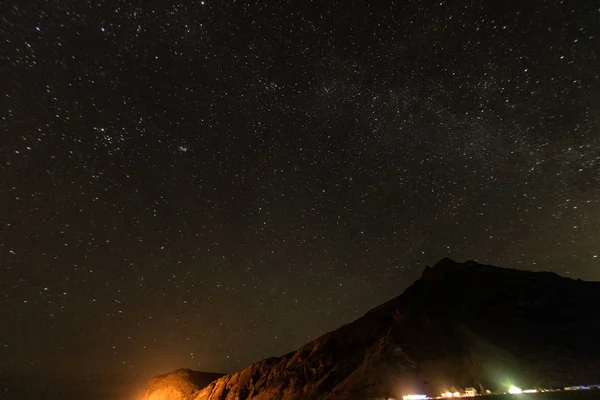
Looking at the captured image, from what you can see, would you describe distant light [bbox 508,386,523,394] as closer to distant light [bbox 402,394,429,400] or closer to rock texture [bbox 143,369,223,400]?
distant light [bbox 402,394,429,400]

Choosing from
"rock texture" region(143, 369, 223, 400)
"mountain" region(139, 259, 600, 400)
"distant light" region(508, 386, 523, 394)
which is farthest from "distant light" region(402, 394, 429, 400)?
"rock texture" region(143, 369, 223, 400)

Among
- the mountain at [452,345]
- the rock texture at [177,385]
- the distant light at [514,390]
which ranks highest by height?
the rock texture at [177,385]

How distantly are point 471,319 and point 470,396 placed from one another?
1070 inches

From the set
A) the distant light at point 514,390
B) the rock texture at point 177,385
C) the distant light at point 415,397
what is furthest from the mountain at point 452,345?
the rock texture at point 177,385

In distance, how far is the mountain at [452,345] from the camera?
55.9m

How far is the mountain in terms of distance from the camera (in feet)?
184

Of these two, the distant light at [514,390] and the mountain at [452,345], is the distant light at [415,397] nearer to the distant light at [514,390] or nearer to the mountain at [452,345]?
the mountain at [452,345]

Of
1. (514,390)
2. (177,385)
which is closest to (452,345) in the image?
(514,390)

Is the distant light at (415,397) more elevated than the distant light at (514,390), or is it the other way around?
the distant light at (415,397)

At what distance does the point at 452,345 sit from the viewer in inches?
2527

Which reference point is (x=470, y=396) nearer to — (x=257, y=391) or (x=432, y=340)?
(x=432, y=340)

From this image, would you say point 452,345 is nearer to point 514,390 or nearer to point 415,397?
point 514,390

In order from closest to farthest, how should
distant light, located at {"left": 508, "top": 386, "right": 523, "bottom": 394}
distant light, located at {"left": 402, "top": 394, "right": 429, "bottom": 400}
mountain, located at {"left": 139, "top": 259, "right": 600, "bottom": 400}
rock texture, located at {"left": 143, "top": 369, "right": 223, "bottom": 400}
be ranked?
1. distant light, located at {"left": 508, "top": 386, "right": 523, "bottom": 394}
2. distant light, located at {"left": 402, "top": 394, "right": 429, "bottom": 400}
3. mountain, located at {"left": 139, "top": 259, "right": 600, "bottom": 400}
4. rock texture, located at {"left": 143, "top": 369, "right": 223, "bottom": 400}

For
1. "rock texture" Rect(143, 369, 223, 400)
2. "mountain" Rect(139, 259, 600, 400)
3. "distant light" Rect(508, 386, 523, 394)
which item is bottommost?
"distant light" Rect(508, 386, 523, 394)
